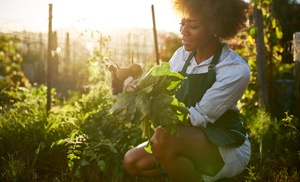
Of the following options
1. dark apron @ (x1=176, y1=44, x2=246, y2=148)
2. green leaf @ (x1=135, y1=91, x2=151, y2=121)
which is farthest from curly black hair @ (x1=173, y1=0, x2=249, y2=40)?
green leaf @ (x1=135, y1=91, x2=151, y2=121)

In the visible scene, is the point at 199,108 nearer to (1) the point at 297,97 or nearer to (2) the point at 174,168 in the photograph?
(2) the point at 174,168

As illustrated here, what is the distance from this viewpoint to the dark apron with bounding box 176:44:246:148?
2.48 meters

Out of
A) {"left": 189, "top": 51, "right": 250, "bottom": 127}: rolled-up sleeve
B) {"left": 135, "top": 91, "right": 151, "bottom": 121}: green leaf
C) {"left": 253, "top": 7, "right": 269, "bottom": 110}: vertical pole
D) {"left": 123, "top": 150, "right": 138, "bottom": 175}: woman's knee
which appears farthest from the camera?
{"left": 253, "top": 7, "right": 269, "bottom": 110}: vertical pole

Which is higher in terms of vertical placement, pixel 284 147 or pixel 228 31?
pixel 228 31

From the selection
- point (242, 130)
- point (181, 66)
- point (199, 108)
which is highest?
point (181, 66)

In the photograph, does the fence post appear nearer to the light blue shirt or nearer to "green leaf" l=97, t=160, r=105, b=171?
the light blue shirt

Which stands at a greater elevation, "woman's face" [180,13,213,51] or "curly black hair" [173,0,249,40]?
"curly black hair" [173,0,249,40]

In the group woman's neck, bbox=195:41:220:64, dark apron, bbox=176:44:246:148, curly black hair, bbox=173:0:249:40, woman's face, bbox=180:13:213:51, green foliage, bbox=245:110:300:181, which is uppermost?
curly black hair, bbox=173:0:249:40

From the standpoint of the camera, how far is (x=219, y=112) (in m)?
2.49

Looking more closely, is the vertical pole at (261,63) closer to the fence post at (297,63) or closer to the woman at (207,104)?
the fence post at (297,63)

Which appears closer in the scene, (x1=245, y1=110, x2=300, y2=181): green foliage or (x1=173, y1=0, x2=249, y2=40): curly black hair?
(x1=173, y1=0, x2=249, y2=40): curly black hair

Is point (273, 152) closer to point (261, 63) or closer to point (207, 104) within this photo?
point (261, 63)

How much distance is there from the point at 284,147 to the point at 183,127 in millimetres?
1915

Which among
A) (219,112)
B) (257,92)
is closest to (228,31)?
(219,112)
